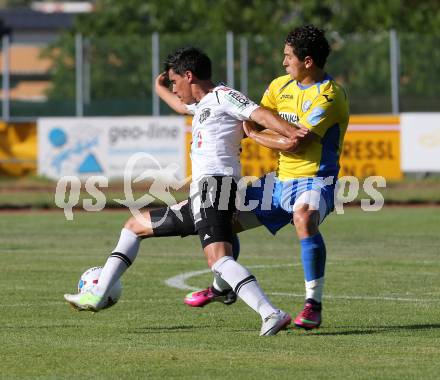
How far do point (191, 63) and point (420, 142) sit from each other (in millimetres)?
17240

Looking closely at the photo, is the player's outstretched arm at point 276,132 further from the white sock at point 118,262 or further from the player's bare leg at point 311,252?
the white sock at point 118,262

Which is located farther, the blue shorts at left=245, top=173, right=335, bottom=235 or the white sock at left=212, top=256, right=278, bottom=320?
the blue shorts at left=245, top=173, right=335, bottom=235

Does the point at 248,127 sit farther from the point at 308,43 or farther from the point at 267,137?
the point at 308,43

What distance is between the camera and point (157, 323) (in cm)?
943

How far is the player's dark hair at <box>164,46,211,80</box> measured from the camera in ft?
29.8

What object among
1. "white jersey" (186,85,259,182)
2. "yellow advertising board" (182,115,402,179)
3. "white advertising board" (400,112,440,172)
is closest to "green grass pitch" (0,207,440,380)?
"white jersey" (186,85,259,182)

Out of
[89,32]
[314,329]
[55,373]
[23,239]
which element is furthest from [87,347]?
[89,32]

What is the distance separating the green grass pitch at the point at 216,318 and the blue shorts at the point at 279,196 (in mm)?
803

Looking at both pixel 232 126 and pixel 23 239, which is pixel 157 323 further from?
pixel 23 239

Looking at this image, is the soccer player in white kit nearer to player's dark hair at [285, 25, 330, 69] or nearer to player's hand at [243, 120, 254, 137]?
player's hand at [243, 120, 254, 137]

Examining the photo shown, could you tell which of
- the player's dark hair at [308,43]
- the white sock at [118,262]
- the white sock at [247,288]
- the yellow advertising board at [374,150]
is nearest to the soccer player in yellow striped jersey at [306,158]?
the player's dark hair at [308,43]

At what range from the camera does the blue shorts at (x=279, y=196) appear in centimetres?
927

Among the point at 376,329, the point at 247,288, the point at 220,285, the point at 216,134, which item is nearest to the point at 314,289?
the point at 376,329

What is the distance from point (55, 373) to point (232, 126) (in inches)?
102
